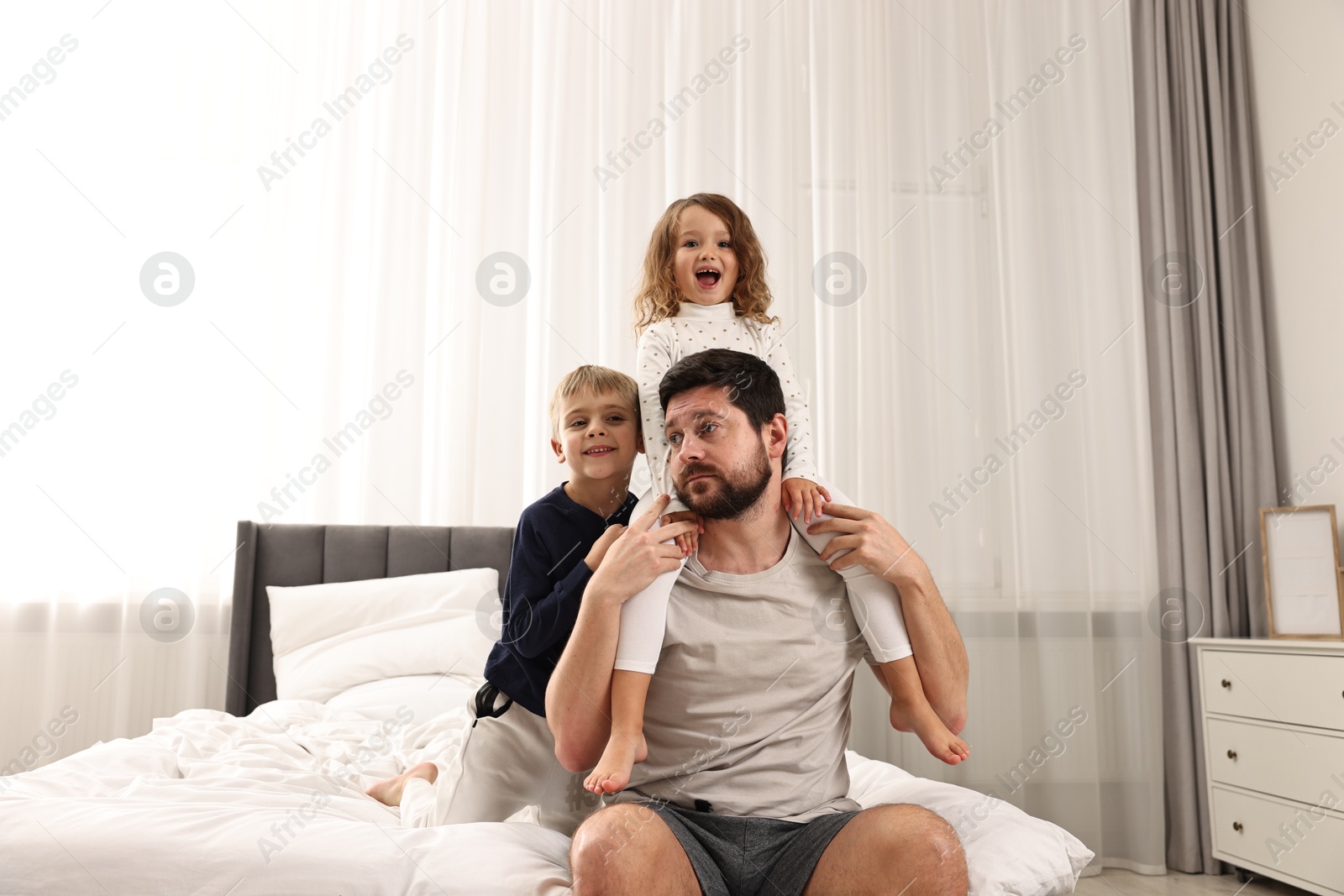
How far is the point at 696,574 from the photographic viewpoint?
1.45 m

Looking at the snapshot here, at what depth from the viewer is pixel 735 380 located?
145 cm

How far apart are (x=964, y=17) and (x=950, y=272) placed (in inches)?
40.2

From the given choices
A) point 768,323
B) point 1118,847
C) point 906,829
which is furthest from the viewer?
point 1118,847

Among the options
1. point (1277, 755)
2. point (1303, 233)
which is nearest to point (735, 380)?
point (1277, 755)

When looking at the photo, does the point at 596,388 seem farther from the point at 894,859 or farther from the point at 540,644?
the point at 894,859

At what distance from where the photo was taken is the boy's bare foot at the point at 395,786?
1822 mm

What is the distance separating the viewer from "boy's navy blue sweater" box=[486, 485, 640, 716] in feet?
4.98

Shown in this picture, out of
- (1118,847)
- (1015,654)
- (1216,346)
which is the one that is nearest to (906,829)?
(1015,654)

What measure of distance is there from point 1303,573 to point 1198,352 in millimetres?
873

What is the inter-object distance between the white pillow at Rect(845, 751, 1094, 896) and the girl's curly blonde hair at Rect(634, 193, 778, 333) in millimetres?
1009

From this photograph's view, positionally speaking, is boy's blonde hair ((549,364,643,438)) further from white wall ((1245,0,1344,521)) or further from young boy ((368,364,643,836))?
white wall ((1245,0,1344,521))

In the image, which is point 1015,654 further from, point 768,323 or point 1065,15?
point 1065,15

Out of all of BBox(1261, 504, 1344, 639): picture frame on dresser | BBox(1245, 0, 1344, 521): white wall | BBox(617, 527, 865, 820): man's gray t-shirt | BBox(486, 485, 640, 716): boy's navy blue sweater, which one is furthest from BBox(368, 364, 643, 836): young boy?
BBox(1245, 0, 1344, 521): white wall

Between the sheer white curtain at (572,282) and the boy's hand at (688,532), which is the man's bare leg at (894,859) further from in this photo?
the sheer white curtain at (572,282)
